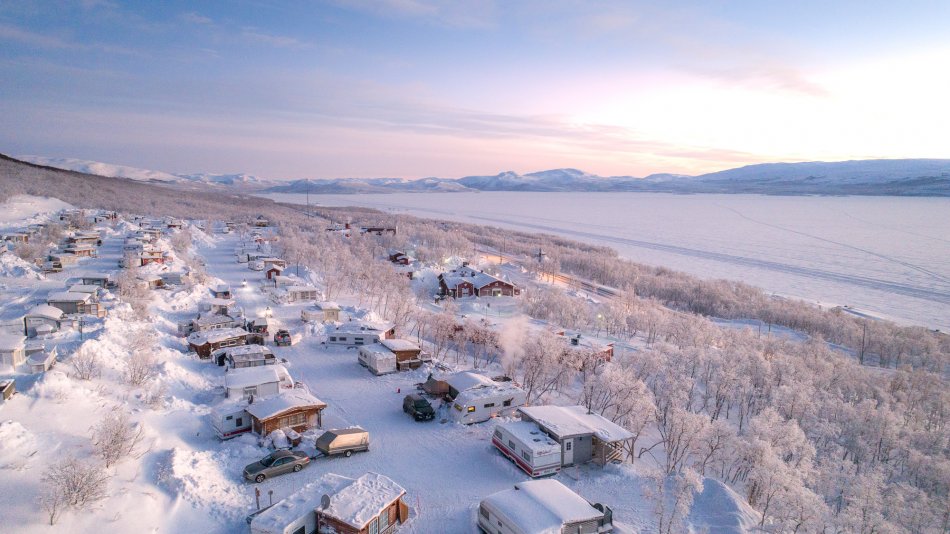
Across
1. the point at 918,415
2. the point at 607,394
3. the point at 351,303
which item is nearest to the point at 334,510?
the point at 607,394

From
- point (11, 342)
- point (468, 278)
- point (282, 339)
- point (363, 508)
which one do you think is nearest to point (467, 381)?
point (363, 508)

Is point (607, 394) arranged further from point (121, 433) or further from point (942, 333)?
point (942, 333)

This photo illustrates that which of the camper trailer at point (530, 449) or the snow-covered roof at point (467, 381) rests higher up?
the snow-covered roof at point (467, 381)

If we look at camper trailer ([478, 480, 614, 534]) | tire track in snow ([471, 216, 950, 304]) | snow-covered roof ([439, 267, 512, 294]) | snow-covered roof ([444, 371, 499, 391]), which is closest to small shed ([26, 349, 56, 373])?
snow-covered roof ([444, 371, 499, 391])

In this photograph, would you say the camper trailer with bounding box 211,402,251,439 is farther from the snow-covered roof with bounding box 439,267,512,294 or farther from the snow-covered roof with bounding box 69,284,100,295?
the snow-covered roof with bounding box 439,267,512,294

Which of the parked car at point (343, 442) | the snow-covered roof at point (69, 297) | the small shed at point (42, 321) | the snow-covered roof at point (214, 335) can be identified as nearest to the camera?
the parked car at point (343, 442)

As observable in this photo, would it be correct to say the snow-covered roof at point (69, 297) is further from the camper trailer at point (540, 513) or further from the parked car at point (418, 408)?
the camper trailer at point (540, 513)

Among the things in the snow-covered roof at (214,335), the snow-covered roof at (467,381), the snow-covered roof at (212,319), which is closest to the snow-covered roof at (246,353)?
the snow-covered roof at (214,335)

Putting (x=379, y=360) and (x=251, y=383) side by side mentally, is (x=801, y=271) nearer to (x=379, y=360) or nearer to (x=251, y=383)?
(x=379, y=360)
